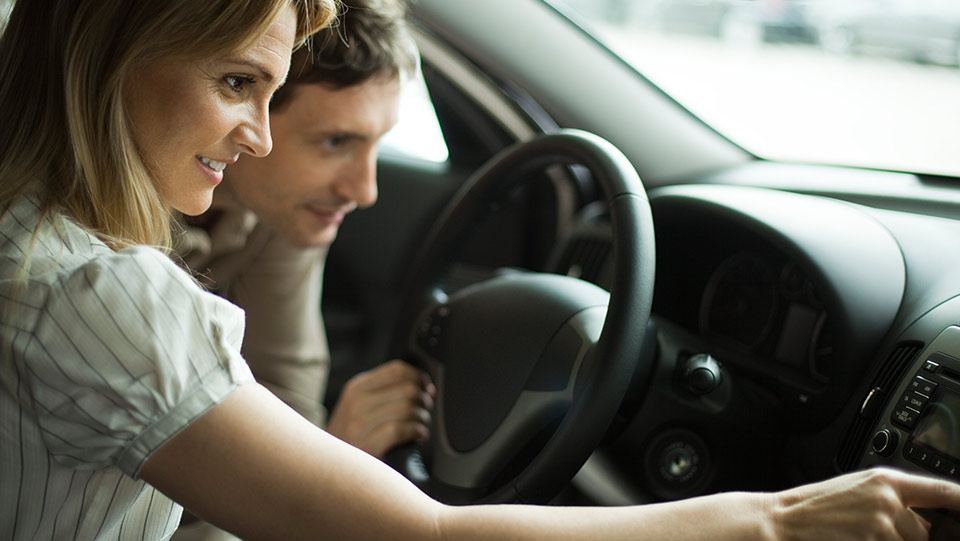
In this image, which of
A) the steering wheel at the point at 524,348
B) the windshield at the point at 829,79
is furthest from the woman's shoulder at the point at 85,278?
the windshield at the point at 829,79

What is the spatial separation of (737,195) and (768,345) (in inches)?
8.9

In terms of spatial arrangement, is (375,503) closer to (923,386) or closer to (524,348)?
(524,348)

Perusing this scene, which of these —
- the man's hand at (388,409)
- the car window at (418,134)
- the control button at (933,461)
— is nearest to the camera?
the control button at (933,461)

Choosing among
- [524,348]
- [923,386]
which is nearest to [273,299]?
[524,348]

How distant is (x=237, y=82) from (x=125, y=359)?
36cm

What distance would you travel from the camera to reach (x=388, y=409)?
1369 millimetres

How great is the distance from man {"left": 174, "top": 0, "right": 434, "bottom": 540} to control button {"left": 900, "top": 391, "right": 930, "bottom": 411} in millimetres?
612

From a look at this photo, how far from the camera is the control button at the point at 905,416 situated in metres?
1.03

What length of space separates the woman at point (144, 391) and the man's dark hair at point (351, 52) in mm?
501

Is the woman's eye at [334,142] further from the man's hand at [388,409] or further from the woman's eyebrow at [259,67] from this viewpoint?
the woman's eyebrow at [259,67]

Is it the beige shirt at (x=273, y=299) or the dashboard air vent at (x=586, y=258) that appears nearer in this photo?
the dashboard air vent at (x=586, y=258)

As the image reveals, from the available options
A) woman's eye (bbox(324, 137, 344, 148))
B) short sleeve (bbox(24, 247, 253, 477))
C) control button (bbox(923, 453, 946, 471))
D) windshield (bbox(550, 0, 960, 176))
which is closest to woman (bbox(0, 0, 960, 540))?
short sleeve (bbox(24, 247, 253, 477))

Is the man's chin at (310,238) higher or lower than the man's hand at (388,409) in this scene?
higher

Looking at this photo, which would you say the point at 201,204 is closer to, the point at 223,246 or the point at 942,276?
the point at 223,246
